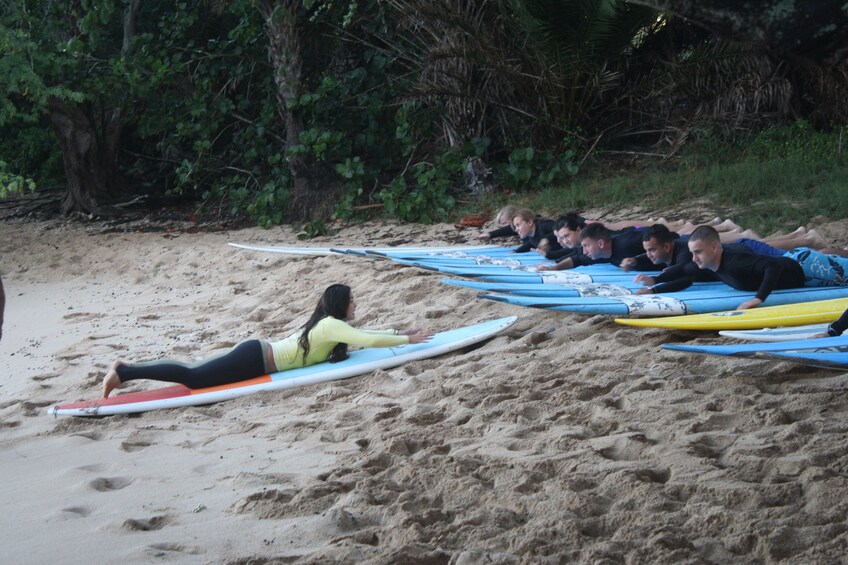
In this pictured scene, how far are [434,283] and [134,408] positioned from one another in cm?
267

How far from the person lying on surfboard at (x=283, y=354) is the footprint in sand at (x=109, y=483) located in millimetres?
1443

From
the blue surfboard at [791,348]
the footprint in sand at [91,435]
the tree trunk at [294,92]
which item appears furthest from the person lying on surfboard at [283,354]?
the tree trunk at [294,92]

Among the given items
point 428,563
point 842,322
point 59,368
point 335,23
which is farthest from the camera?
point 335,23

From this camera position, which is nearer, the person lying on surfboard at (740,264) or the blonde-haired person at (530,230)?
the person lying on surfboard at (740,264)

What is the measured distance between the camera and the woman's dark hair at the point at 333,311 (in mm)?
5191

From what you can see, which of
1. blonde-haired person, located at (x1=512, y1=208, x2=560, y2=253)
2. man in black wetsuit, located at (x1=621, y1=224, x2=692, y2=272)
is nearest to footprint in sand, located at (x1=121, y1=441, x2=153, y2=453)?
man in black wetsuit, located at (x1=621, y1=224, x2=692, y2=272)

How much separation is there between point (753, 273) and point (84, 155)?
1000 cm

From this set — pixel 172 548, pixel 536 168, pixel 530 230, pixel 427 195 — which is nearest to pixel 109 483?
pixel 172 548

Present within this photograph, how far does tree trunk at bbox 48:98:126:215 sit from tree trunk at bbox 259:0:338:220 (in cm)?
281

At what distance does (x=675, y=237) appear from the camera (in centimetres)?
612

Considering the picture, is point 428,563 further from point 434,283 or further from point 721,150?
point 721,150

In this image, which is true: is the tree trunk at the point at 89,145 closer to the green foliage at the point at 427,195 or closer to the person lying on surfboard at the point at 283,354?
the green foliage at the point at 427,195

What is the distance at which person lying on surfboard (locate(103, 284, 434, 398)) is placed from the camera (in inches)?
197

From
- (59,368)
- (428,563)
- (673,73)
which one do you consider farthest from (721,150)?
(428,563)
